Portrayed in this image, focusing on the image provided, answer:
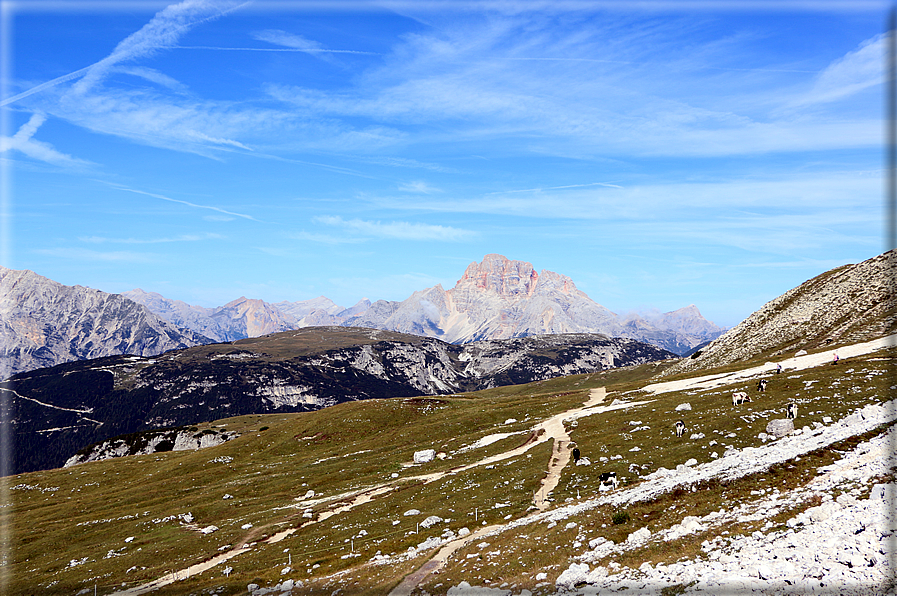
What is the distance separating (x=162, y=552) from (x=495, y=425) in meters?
59.7

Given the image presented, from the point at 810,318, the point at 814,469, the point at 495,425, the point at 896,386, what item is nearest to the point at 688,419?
the point at 896,386

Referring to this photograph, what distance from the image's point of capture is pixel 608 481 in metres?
47.0

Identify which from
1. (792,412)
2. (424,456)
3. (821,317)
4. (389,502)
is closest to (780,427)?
(792,412)

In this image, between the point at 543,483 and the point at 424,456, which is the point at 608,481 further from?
the point at 424,456

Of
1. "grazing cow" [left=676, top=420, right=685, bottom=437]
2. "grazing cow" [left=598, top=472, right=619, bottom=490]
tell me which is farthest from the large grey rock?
"grazing cow" [left=598, top=472, right=619, bottom=490]

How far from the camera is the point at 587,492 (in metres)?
46.9

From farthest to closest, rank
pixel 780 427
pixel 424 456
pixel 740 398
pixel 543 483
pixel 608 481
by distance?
pixel 424 456 → pixel 740 398 → pixel 543 483 → pixel 780 427 → pixel 608 481

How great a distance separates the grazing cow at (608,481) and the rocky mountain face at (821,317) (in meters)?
71.3

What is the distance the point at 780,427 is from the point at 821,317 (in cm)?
8597

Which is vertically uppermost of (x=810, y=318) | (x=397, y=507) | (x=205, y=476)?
(x=810, y=318)

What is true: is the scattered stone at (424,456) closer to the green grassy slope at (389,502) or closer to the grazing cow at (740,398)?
the green grassy slope at (389,502)

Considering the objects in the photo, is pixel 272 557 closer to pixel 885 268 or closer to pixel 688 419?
pixel 688 419

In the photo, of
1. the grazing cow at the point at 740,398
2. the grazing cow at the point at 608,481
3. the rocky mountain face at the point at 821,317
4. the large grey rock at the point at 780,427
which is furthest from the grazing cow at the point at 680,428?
the rocky mountain face at the point at 821,317

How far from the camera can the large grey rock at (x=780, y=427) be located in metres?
48.3
